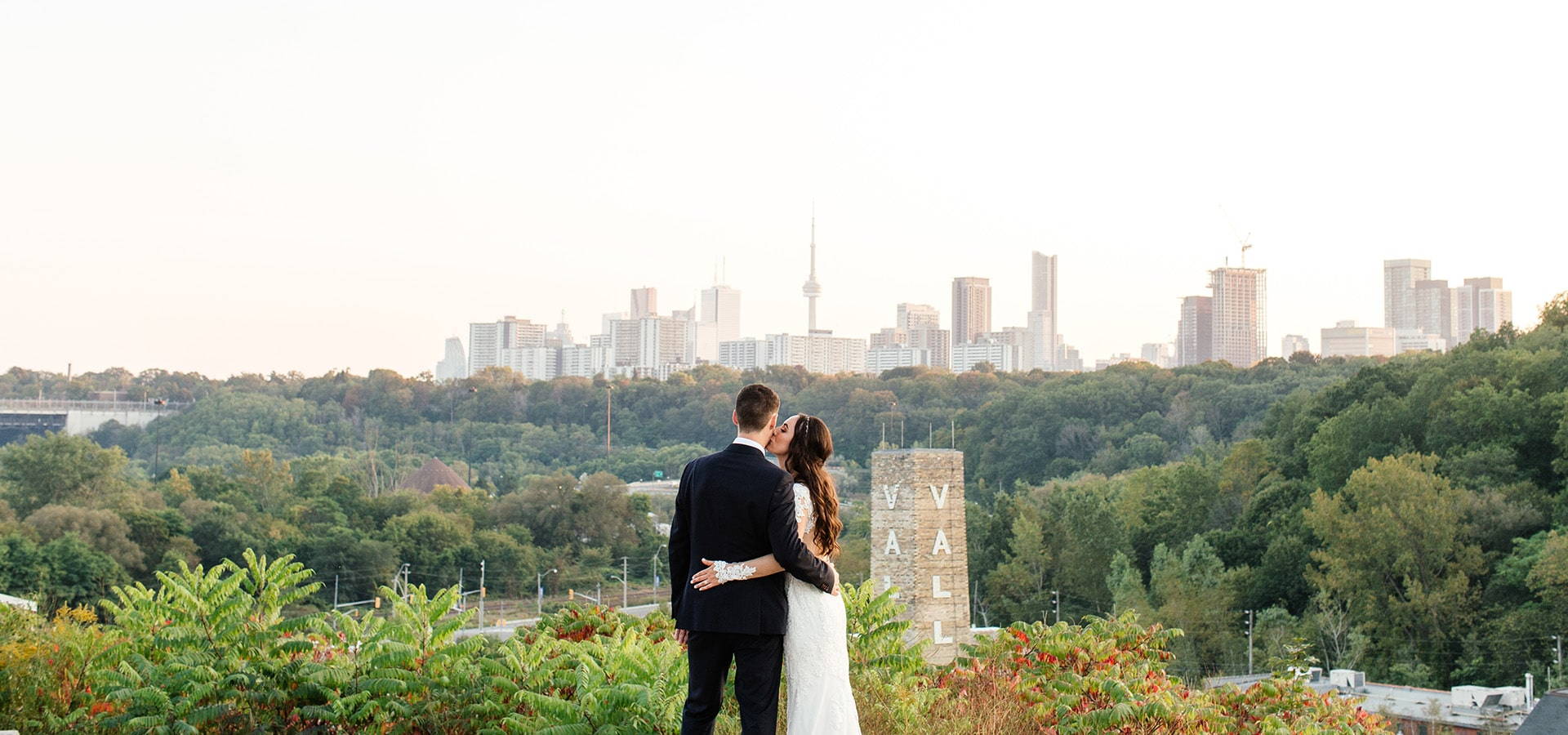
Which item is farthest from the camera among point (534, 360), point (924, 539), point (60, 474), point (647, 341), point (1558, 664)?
point (534, 360)

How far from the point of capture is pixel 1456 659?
27953mm

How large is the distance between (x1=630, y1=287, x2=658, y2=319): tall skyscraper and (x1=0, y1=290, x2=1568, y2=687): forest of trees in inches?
3266

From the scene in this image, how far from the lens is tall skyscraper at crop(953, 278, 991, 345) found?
14350cm

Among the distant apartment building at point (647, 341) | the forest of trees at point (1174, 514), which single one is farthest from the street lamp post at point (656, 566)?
the distant apartment building at point (647, 341)

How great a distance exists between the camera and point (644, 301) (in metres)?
158

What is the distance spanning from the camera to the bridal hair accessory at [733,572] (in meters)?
4.12

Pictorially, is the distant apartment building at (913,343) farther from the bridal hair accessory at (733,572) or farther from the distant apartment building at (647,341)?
the bridal hair accessory at (733,572)

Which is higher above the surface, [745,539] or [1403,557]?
[745,539]

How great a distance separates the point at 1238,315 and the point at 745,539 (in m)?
122

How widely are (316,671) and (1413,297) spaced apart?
119m

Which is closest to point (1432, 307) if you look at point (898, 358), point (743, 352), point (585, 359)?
point (898, 358)

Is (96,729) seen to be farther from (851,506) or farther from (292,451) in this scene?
A: (292,451)

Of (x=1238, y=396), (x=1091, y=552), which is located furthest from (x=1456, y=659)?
(x=1238, y=396)

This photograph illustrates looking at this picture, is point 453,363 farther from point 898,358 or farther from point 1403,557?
point 1403,557
